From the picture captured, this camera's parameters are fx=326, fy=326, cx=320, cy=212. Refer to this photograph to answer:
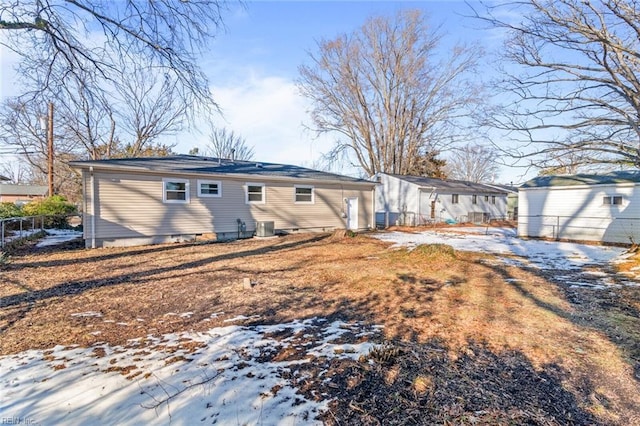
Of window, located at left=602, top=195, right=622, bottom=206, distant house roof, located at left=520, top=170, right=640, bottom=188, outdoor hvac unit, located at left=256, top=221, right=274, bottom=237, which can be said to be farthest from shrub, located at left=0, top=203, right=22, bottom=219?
window, located at left=602, top=195, right=622, bottom=206

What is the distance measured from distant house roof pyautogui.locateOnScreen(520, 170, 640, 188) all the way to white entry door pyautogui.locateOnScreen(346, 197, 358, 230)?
27.5 feet

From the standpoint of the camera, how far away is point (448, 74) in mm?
28438

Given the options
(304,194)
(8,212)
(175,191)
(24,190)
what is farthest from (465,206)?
(24,190)

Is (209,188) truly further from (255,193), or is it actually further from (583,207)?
(583,207)

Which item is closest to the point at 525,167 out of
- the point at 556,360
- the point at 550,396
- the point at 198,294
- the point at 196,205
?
the point at 556,360

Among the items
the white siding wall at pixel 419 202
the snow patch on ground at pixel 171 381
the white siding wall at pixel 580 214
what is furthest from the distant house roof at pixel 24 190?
the white siding wall at pixel 580 214

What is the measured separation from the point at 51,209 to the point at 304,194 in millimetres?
12519

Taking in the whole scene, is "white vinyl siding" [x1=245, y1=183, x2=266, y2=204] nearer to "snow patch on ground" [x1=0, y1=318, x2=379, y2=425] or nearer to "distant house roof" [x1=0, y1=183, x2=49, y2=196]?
"snow patch on ground" [x1=0, y1=318, x2=379, y2=425]

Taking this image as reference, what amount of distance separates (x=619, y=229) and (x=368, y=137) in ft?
66.3

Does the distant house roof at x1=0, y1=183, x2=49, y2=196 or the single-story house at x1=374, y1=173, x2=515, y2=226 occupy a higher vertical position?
the distant house roof at x1=0, y1=183, x2=49, y2=196

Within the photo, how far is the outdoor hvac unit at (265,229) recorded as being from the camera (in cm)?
1362

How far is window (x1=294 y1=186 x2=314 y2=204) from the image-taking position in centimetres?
1543

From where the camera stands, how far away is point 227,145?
3575 centimetres

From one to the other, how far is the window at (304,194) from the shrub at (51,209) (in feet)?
36.2
